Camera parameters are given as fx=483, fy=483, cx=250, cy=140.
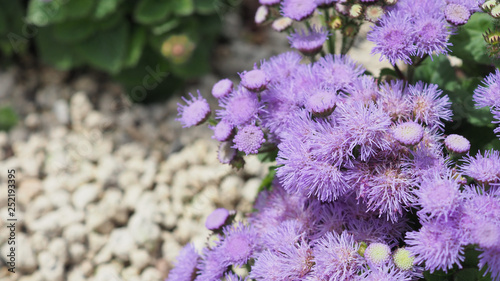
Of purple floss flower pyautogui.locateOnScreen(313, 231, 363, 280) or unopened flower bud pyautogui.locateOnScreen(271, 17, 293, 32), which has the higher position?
unopened flower bud pyautogui.locateOnScreen(271, 17, 293, 32)

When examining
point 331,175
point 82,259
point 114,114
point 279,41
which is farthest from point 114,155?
point 331,175

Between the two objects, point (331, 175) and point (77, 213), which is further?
point (77, 213)

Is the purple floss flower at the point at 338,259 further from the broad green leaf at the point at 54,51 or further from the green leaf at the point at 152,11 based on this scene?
Answer: the broad green leaf at the point at 54,51

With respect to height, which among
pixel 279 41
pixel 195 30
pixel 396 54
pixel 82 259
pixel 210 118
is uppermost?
pixel 396 54

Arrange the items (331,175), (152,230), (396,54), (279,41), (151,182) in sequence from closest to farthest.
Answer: (331,175)
(396,54)
(152,230)
(151,182)
(279,41)

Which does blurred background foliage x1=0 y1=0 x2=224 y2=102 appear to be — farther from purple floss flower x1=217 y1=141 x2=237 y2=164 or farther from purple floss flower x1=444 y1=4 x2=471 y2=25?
purple floss flower x1=444 y1=4 x2=471 y2=25

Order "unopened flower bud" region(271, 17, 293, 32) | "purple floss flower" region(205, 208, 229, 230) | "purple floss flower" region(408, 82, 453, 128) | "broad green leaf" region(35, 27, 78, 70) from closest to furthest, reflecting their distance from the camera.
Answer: "purple floss flower" region(408, 82, 453, 128) → "purple floss flower" region(205, 208, 229, 230) → "unopened flower bud" region(271, 17, 293, 32) → "broad green leaf" region(35, 27, 78, 70)

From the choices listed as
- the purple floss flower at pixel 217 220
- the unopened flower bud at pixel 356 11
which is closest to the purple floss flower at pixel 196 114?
the purple floss flower at pixel 217 220

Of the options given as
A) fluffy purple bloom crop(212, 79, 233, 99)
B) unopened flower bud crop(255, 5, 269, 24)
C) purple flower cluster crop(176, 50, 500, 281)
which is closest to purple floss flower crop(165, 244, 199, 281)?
purple flower cluster crop(176, 50, 500, 281)

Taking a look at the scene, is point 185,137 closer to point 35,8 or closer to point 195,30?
point 195,30
